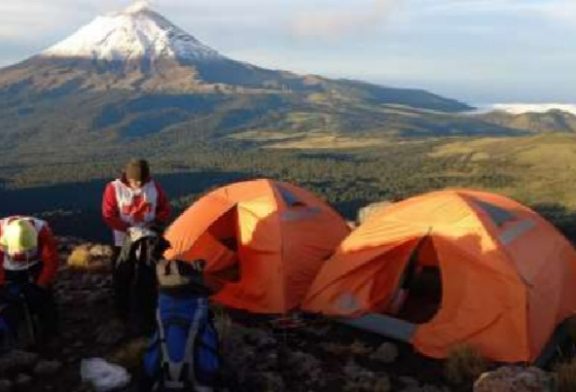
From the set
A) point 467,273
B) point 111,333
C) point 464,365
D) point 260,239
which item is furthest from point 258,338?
point 467,273

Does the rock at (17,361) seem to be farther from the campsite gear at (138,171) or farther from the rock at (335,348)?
the rock at (335,348)

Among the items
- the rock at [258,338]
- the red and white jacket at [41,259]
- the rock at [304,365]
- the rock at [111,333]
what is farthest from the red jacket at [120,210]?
the rock at [304,365]

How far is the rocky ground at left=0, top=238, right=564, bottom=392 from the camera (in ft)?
28.5

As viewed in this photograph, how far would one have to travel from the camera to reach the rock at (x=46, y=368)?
29.6ft

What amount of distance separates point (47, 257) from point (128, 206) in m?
1.44

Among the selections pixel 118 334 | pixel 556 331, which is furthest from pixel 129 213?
pixel 556 331

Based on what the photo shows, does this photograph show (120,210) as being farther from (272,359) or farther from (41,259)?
(272,359)

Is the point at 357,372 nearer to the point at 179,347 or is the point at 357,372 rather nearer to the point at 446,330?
the point at 446,330

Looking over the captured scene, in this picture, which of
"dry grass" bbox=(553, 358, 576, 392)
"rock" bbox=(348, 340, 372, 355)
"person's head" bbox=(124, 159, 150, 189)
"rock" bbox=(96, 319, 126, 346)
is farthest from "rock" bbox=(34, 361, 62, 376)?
"dry grass" bbox=(553, 358, 576, 392)

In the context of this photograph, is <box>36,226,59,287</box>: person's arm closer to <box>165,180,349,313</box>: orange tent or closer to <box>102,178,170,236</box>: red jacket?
<box>102,178,170,236</box>: red jacket

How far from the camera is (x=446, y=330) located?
10734 millimetres

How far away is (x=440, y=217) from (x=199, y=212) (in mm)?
4484

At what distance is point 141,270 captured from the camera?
1027 centimetres

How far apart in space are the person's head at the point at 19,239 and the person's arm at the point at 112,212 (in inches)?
52.0
